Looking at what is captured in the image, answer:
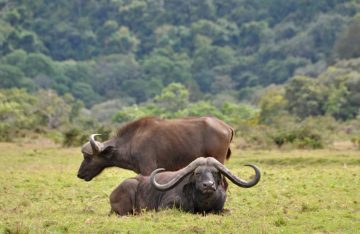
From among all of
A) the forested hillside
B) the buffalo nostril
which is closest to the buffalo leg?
the buffalo nostril

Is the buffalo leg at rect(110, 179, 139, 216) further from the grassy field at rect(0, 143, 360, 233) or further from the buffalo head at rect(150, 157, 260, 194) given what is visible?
the buffalo head at rect(150, 157, 260, 194)

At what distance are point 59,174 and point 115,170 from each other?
6.49 ft

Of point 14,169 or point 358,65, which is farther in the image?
point 358,65

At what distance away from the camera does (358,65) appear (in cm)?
7088

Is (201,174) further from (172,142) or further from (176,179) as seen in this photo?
(172,142)

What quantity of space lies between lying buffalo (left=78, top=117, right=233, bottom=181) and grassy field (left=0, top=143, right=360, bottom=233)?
0.96 metres

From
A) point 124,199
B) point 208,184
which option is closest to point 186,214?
point 208,184

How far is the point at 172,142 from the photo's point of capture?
1554 cm

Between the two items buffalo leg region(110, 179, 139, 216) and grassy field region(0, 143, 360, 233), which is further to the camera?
buffalo leg region(110, 179, 139, 216)

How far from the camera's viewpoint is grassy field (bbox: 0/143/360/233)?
449 inches

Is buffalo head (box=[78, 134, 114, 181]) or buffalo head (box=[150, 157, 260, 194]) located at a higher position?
buffalo head (box=[150, 157, 260, 194])

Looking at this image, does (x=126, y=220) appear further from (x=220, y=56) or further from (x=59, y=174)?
(x=220, y=56)

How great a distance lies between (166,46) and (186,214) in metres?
96.2

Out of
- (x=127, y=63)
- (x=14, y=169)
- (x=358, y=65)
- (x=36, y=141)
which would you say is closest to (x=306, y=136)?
(x=36, y=141)
